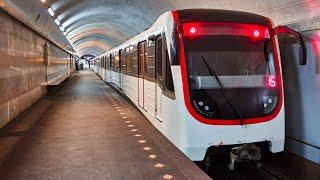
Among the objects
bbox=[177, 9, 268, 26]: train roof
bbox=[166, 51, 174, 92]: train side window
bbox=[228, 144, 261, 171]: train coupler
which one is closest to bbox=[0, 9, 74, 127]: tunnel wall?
bbox=[166, 51, 174, 92]: train side window

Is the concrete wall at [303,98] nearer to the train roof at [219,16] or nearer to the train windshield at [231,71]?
the train windshield at [231,71]

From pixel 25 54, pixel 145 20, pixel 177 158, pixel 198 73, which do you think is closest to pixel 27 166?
pixel 177 158

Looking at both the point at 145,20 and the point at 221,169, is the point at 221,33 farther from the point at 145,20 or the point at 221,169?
the point at 145,20

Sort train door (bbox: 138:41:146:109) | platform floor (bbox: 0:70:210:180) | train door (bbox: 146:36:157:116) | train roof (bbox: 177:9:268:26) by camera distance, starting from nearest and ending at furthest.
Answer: platform floor (bbox: 0:70:210:180) → train roof (bbox: 177:9:268:26) → train door (bbox: 146:36:157:116) → train door (bbox: 138:41:146:109)

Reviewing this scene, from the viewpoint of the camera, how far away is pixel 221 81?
17.2ft

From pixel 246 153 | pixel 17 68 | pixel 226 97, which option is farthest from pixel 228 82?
pixel 17 68

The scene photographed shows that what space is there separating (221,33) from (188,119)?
4.69 feet

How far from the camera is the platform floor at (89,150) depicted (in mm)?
4656

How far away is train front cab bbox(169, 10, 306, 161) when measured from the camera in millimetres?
5066

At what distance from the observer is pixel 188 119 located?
16.4 ft

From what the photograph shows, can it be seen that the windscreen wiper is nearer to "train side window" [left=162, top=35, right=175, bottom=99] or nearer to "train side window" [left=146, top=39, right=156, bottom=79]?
"train side window" [left=162, top=35, right=175, bottom=99]

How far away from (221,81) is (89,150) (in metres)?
2.42

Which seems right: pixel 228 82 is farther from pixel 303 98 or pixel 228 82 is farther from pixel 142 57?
pixel 142 57

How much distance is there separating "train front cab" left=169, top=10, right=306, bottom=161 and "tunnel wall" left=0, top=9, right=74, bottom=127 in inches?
169
